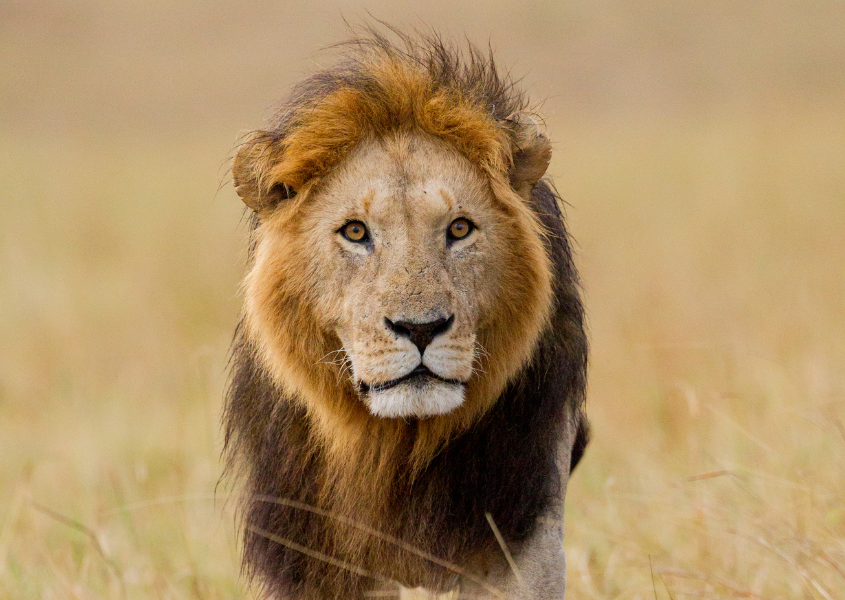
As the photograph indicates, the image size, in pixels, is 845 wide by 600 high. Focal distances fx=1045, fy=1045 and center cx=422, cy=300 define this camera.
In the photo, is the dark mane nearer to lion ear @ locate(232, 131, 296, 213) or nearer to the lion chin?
lion ear @ locate(232, 131, 296, 213)

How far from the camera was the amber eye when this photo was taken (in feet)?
11.7

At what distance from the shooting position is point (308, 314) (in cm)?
365

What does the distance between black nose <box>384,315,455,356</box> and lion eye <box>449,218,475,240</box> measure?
38cm

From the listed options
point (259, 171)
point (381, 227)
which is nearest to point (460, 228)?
point (381, 227)

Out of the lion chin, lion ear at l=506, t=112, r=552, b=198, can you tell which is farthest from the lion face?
lion ear at l=506, t=112, r=552, b=198

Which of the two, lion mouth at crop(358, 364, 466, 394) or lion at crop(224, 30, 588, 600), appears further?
lion at crop(224, 30, 588, 600)

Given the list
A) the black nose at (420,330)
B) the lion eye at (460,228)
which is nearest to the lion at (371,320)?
the lion eye at (460,228)

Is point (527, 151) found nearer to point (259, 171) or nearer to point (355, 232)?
point (355, 232)

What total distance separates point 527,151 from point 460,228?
1.40ft

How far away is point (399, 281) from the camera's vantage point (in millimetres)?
3324

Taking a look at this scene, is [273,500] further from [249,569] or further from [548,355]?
[548,355]

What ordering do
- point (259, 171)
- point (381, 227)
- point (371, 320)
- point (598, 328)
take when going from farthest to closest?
point (598, 328) < point (259, 171) < point (381, 227) < point (371, 320)

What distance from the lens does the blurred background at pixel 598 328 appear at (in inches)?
204

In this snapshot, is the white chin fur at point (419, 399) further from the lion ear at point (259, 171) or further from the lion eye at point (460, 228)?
the lion ear at point (259, 171)
